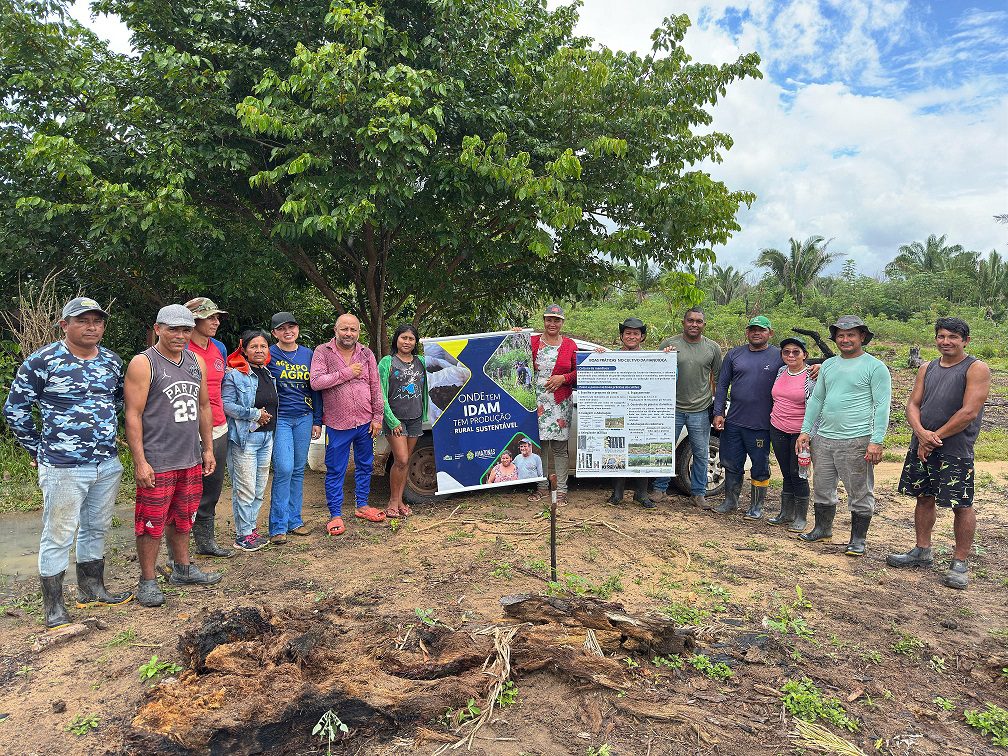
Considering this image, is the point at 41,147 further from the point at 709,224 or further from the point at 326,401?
the point at 709,224

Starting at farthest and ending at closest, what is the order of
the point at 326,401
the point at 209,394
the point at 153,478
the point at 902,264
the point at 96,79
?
the point at 902,264, the point at 96,79, the point at 326,401, the point at 209,394, the point at 153,478

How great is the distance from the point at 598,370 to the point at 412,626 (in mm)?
3331

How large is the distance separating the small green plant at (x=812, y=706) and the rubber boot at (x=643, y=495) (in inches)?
125

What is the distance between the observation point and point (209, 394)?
15.2 ft

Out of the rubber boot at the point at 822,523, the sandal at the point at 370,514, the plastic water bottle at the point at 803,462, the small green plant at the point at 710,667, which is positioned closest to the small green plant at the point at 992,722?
the small green plant at the point at 710,667

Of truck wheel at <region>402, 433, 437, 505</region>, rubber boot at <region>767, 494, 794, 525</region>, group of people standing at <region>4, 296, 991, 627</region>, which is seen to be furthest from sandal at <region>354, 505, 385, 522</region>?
rubber boot at <region>767, 494, 794, 525</region>

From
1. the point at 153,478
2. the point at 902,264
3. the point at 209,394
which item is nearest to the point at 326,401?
the point at 209,394

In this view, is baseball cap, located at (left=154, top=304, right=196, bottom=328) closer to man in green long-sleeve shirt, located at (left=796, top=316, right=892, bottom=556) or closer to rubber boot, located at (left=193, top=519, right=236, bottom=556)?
rubber boot, located at (left=193, top=519, right=236, bottom=556)

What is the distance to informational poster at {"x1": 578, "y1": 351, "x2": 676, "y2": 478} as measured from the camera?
6.17m

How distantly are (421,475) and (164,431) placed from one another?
280cm

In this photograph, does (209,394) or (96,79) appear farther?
(96,79)

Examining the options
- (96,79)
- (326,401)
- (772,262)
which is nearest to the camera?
(326,401)

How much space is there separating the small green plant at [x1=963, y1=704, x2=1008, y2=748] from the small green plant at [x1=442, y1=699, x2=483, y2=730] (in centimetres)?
223

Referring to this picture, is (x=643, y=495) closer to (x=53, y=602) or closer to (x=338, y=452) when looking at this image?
(x=338, y=452)
